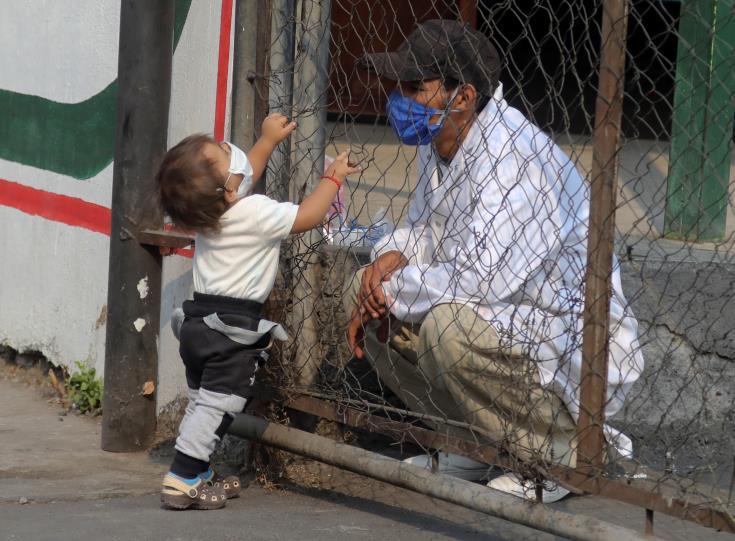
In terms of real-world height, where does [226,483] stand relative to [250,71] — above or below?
below

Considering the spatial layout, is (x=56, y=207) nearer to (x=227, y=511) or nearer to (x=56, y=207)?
(x=56, y=207)

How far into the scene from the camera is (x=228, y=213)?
10.9 feet

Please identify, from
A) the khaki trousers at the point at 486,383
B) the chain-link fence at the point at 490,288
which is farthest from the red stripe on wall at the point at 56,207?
the khaki trousers at the point at 486,383

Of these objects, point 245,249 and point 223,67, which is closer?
point 245,249

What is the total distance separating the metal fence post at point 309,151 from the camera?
11.9 feet

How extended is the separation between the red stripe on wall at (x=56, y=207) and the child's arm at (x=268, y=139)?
4.30ft

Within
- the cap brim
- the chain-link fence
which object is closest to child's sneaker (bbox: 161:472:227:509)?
the chain-link fence

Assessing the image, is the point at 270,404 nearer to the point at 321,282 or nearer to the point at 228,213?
the point at 321,282

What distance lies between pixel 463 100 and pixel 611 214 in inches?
31.4

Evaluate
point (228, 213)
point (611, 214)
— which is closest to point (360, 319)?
point (228, 213)

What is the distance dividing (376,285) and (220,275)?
0.49 meters

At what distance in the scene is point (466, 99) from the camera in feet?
11.2

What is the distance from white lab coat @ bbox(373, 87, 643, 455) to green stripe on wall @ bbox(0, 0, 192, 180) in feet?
4.65

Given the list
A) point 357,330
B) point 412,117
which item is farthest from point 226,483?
point 412,117
